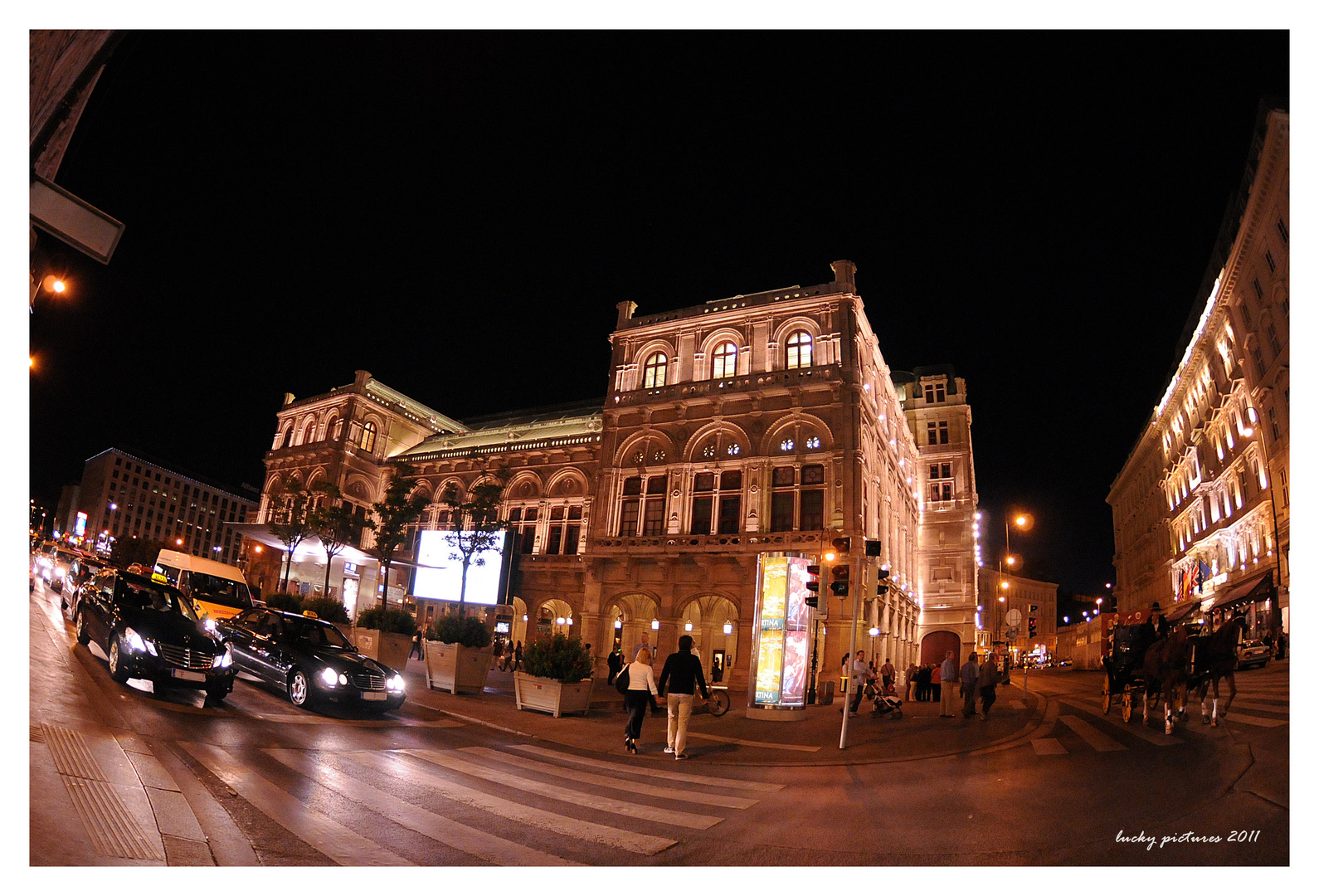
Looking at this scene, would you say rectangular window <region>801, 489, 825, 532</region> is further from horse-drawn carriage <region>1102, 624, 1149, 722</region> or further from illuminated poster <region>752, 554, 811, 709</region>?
horse-drawn carriage <region>1102, 624, 1149, 722</region>

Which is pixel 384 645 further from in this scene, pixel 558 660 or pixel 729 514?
pixel 729 514

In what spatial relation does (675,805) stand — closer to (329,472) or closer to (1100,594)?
(1100,594)

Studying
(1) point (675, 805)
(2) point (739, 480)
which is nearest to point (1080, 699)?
(1) point (675, 805)

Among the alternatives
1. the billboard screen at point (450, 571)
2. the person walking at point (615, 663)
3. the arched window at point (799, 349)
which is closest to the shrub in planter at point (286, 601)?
the billboard screen at point (450, 571)

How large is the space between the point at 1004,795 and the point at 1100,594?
736 centimetres

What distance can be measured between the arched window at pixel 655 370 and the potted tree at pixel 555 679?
22.7 meters

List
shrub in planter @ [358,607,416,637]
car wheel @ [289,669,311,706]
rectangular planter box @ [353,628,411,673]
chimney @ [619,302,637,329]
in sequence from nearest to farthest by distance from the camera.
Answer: car wheel @ [289,669,311,706] < rectangular planter box @ [353,628,411,673] < shrub in planter @ [358,607,416,637] < chimney @ [619,302,637,329]

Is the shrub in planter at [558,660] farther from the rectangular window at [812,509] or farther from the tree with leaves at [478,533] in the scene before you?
the rectangular window at [812,509]

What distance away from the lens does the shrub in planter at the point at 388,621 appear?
1988cm

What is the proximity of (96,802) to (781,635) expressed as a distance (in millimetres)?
15384

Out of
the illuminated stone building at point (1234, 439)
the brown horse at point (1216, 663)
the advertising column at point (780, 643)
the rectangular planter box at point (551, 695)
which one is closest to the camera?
the illuminated stone building at point (1234, 439)

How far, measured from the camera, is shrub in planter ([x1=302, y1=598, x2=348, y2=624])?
20.5m

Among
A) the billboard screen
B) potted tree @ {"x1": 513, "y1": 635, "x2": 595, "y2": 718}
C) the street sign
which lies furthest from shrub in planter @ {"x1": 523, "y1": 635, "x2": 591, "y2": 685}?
the billboard screen

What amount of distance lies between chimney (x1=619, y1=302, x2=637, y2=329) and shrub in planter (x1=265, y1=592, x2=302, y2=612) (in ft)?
73.3
